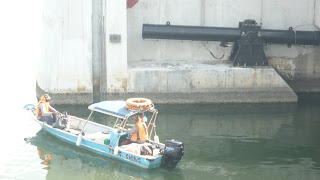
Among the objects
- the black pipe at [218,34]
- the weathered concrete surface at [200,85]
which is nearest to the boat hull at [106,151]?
the weathered concrete surface at [200,85]

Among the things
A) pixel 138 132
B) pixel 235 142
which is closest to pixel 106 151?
pixel 138 132

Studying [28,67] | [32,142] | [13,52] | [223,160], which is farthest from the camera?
[13,52]

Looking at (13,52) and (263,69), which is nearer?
(263,69)

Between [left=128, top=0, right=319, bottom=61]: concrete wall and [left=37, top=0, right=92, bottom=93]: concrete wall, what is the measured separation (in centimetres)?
340

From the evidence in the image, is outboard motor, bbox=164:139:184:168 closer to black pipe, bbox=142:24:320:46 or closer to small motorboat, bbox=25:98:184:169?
small motorboat, bbox=25:98:184:169

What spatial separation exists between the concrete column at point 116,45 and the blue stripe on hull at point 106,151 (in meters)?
5.72

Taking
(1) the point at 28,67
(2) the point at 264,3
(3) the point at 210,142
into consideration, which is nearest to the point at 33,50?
(1) the point at 28,67

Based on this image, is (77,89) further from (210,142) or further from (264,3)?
(264,3)

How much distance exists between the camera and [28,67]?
37.6 m

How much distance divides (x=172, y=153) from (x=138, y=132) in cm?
189

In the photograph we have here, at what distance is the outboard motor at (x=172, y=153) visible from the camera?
675 inches

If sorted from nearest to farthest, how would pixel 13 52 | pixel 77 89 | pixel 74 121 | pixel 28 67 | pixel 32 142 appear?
pixel 32 142
pixel 74 121
pixel 77 89
pixel 28 67
pixel 13 52

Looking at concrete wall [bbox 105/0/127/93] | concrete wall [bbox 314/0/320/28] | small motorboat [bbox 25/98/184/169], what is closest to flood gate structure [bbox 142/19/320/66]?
concrete wall [bbox 314/0/320/28]

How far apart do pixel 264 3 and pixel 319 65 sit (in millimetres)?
4756
